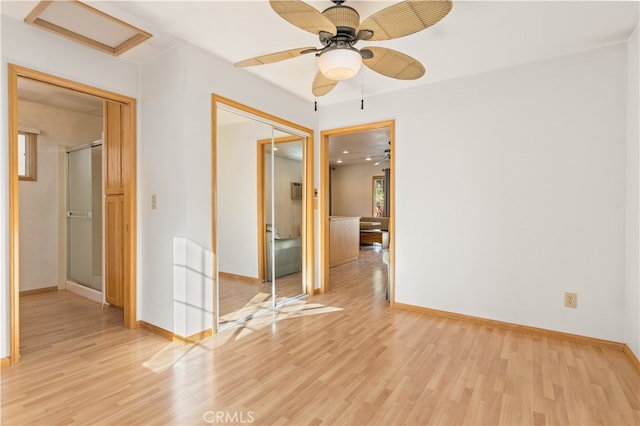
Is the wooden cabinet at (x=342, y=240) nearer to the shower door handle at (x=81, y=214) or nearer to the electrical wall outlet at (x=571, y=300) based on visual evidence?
the shower door handle at (x=81, y=214)

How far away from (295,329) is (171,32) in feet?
8.91

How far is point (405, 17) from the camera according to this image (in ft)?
5.30

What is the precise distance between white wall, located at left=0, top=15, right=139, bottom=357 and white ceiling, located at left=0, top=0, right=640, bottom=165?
13cm

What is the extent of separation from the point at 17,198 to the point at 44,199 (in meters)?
2.49

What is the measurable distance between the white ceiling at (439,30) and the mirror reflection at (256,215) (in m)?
0.69

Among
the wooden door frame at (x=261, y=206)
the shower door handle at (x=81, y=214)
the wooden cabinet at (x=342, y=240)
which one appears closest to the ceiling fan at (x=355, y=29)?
the wooden door frame at (x=261, y=206)

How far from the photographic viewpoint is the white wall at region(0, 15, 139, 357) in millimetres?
2209

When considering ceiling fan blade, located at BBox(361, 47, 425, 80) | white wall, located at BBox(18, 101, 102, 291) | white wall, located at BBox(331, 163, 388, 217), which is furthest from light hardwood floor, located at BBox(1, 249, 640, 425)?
white wall, located at BBox(331, 163, 388, 217)

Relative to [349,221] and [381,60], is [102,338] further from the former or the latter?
[349,221]

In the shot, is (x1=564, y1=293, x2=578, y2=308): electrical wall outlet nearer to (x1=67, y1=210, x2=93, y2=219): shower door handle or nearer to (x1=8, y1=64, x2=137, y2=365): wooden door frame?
(x1=8, y1=64, x2=137, y2=365): wooden door frame

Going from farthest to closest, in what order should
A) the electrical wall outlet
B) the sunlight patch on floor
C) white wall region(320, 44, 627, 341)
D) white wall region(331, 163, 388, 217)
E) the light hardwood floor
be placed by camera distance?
white wall region(331, 163, 388, 217) → the electrical wall outlet → white wall region(320, 44, 627, 341) → the sunlight patch on floor → the light hardwood floor

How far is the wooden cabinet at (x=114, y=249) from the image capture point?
3.36 metres

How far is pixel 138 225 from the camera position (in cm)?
303

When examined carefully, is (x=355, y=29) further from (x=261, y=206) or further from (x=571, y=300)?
(x=571, y=300)
